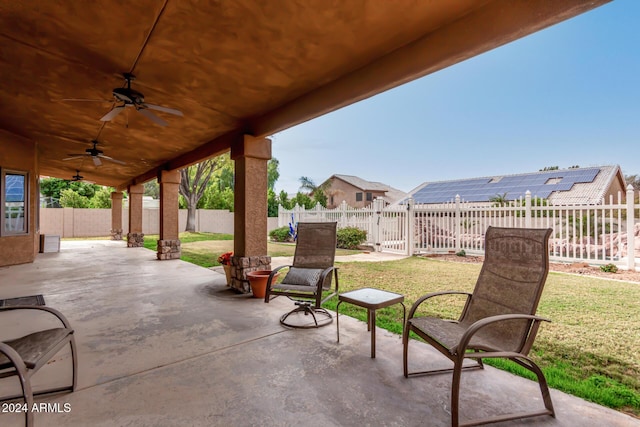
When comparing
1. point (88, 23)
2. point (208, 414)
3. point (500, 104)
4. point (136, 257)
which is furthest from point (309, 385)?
point (500, 104)

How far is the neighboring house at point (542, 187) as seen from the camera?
1056 centimetres

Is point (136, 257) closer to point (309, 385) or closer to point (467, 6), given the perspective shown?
point (309, 385)

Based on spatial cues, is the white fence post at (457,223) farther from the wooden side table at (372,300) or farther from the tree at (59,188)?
the tree at (59,188)

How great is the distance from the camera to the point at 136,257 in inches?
337

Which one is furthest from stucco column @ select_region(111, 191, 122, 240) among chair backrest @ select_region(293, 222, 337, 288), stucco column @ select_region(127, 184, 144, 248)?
chair backrest @ select_region(293, 222, 337, 288)

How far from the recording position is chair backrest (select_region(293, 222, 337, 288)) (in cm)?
384

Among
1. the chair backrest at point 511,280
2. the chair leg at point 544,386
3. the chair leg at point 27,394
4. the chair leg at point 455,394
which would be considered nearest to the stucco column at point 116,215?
the chair leg at point 27,394

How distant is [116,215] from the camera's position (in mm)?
14516

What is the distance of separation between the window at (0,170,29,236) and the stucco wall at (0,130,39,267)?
90mm

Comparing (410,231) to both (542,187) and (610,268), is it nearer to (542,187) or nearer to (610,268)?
(610,268)

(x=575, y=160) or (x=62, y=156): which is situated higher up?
(x=575, y=160)

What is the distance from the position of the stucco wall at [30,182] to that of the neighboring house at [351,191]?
2088 centimetres

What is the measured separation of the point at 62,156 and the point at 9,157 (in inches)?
62.0

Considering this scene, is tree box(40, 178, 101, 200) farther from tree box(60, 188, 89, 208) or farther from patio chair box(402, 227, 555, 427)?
patio chair box(402, 227, 555, 427)
